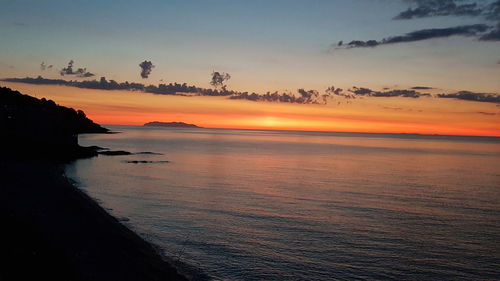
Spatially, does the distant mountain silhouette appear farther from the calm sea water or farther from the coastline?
the coastline

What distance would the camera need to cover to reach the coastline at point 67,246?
16.8m

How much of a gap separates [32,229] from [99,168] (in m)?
59.6

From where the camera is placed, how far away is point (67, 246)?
21.6m

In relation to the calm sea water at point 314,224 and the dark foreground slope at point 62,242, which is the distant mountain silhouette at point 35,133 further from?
the dark foreground slope at point 62,242

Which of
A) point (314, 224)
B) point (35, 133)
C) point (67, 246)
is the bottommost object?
point (314, 224)

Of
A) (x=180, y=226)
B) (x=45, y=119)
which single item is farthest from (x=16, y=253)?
(x=45, y=119)

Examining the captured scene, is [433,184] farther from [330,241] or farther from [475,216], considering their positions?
[330,241]

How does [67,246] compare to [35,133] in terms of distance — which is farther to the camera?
[35,133]

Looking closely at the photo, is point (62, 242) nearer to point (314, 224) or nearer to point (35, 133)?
point (314, 224)

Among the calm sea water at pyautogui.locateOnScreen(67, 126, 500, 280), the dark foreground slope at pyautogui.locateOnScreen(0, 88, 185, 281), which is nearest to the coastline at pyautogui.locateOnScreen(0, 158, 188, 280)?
the dark foreground slope at pyautogui.locateOnScreen(0, 88, 185, 281)

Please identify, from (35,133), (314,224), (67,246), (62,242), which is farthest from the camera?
(35,133)

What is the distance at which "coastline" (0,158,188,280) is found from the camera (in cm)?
1681

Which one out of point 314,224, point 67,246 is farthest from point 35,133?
point 67,246

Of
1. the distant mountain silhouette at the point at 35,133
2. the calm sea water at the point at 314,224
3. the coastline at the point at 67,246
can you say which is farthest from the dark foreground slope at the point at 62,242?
the distant mountain silhouette at the point at 35,133
